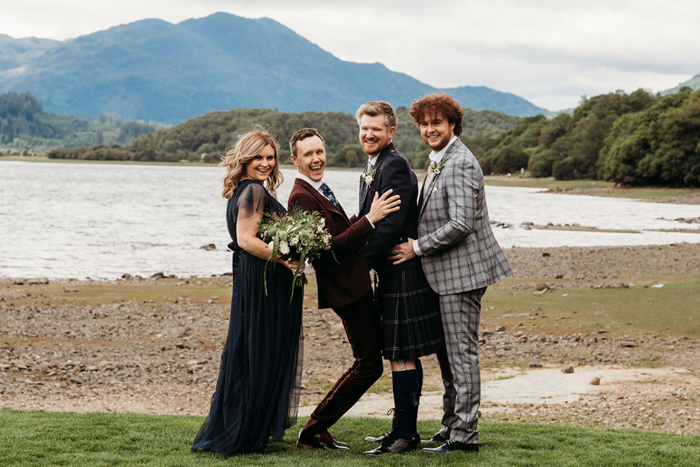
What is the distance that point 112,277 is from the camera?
22359 mm

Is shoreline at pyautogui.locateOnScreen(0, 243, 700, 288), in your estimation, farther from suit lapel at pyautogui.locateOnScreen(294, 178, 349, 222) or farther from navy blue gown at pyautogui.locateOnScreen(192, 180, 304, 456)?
suit lapel at pyautogui.locateOnScreen(294, 178, 349, 222)

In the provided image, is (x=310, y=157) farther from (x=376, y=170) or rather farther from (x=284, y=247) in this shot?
(x=284, y=247)

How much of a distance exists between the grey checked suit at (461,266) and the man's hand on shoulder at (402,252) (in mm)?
82

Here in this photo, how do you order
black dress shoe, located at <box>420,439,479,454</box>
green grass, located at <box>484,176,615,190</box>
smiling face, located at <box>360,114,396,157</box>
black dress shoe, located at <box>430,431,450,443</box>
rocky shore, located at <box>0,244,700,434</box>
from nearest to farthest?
smiling face, located at <box>360,114,396,157</box>, black dress shoe, located at <box>420,439,479,454</box>, black dress shoe, located at <box>430,431,450,443</box>, rocky shore, located at <box>0,244,700,434</box>, green grass, located at <box>484,176,615,190</box>

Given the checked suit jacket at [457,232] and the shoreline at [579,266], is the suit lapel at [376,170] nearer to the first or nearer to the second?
the checked suit jacket at [457,232]

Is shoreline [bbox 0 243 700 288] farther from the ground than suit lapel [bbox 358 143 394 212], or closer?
closer

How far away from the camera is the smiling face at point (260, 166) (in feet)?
17.9

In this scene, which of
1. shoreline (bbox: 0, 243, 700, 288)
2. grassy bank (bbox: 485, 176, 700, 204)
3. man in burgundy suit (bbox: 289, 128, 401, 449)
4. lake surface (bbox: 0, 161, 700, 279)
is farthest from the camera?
grassy bank (bbox: 485, 176, 700, 204)

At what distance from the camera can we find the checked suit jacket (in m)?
5.22

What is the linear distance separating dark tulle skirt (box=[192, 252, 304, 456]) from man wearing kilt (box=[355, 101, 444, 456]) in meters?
0.76

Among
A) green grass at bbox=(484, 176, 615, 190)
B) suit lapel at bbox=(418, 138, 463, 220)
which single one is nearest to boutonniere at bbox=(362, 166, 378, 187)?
suit lapel at bbox=(418, 138, 463, 220)

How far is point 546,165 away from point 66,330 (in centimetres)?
9571

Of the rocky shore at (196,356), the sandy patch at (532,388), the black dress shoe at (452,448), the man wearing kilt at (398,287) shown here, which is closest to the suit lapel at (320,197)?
the man wearing kilt at (398,287)

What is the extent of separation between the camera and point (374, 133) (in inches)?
209
